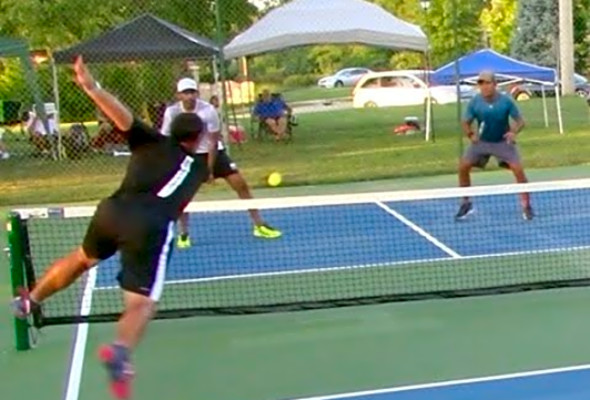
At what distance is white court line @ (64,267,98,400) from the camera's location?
195 inches

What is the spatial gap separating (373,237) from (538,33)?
35115 millimetres

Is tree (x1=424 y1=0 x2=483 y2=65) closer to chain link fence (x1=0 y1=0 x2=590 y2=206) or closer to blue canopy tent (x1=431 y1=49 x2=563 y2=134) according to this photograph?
chain link fence (x1=0 y1=0 x2=590 y2=206)

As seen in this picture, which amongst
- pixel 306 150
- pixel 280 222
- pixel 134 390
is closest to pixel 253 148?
pixel 306 150

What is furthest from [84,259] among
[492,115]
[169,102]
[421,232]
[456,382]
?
[169,102]

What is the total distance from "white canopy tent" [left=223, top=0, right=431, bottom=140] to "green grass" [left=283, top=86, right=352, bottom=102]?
1661 cm

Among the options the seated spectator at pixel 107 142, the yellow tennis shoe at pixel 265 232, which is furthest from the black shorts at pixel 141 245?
the seated spectator at pixel 107 142

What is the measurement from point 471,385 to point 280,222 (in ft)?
18.2

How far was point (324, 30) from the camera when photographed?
1773cm

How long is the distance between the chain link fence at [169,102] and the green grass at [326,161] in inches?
1.2

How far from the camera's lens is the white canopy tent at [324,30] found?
698 inches

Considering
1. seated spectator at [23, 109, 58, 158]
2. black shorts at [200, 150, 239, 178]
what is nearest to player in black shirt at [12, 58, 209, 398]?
black shorts at [200, 150, 239, 178]

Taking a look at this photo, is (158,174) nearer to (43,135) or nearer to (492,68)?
(43,135)

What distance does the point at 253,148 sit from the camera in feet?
61.8

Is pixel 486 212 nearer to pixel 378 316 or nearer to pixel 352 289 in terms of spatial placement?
pixel 352 289
